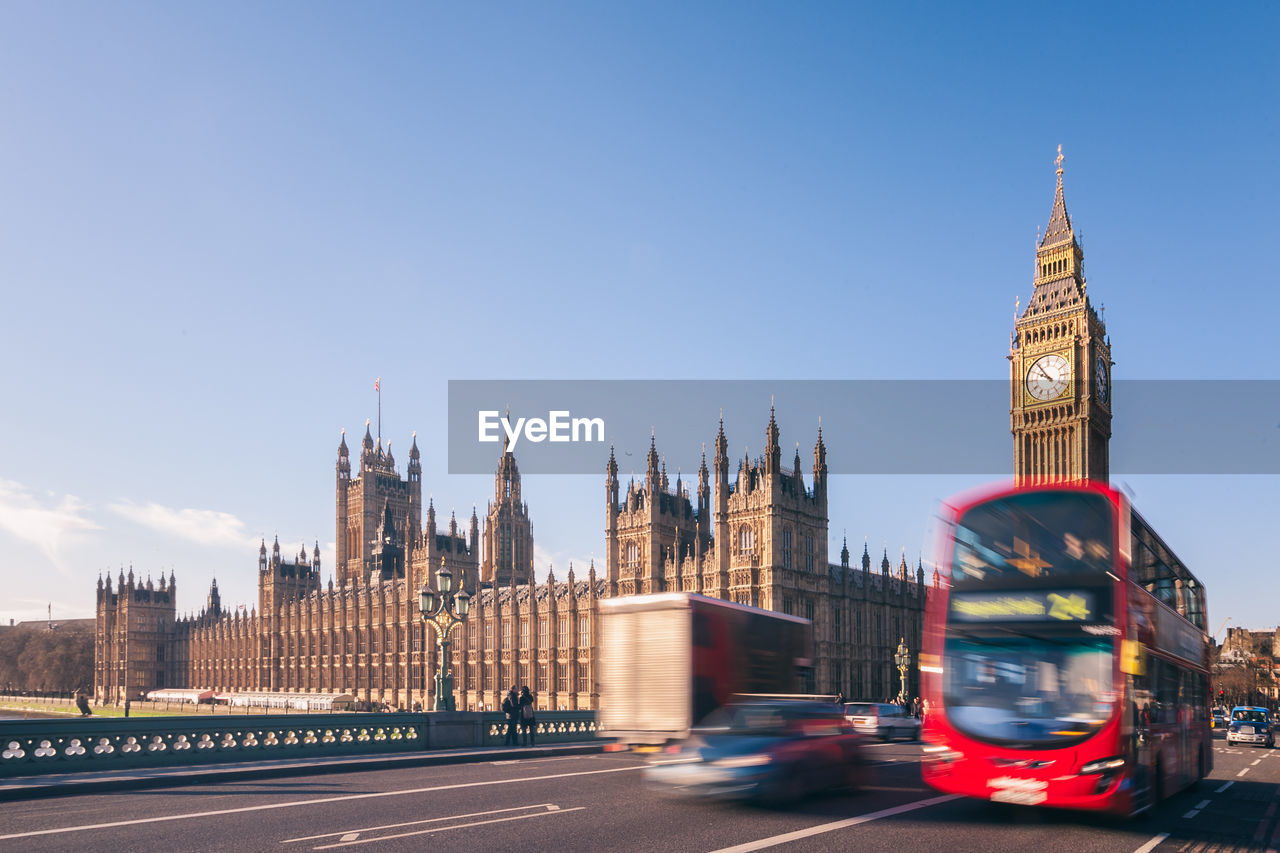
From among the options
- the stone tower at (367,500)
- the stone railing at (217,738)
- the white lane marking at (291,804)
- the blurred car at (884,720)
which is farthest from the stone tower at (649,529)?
the stone tower at (367,500)

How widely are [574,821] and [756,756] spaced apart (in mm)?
2701

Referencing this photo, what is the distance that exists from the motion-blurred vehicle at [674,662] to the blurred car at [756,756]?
4.76 metres

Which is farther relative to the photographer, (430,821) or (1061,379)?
(1061,379)

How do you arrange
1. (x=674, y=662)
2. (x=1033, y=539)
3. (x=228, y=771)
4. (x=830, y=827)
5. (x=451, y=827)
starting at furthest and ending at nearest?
(x=674, y=662), (x=228, y=771), (x=1033, y=539), (x=830, y=827), (x=451, y=827)

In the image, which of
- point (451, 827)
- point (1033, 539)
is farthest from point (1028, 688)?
point (451, 827)

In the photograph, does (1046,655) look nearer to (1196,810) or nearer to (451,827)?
(1196,810)

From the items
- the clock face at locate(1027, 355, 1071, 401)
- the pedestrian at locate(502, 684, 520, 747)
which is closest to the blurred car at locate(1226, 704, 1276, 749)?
the pedestrian at locate(502, 684, 520, 747)

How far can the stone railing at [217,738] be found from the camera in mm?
19578

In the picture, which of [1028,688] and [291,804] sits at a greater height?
[1028,688]

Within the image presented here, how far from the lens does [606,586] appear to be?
237 ft

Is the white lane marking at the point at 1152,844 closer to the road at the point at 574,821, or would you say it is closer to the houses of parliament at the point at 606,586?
the road at the point at 574,821

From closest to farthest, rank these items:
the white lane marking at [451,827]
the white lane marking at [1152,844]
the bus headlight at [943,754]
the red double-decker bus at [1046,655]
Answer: the white lane marking at [451,827] → the white lane marking at [1152,844] → the red double-decker bus at [1046,655] → the bus headlight at [943,754]

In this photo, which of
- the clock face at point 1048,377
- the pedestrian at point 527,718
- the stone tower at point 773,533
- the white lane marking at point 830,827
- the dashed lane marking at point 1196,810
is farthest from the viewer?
the clock face at point 1048,377

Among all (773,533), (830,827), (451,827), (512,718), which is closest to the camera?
(451,827)
